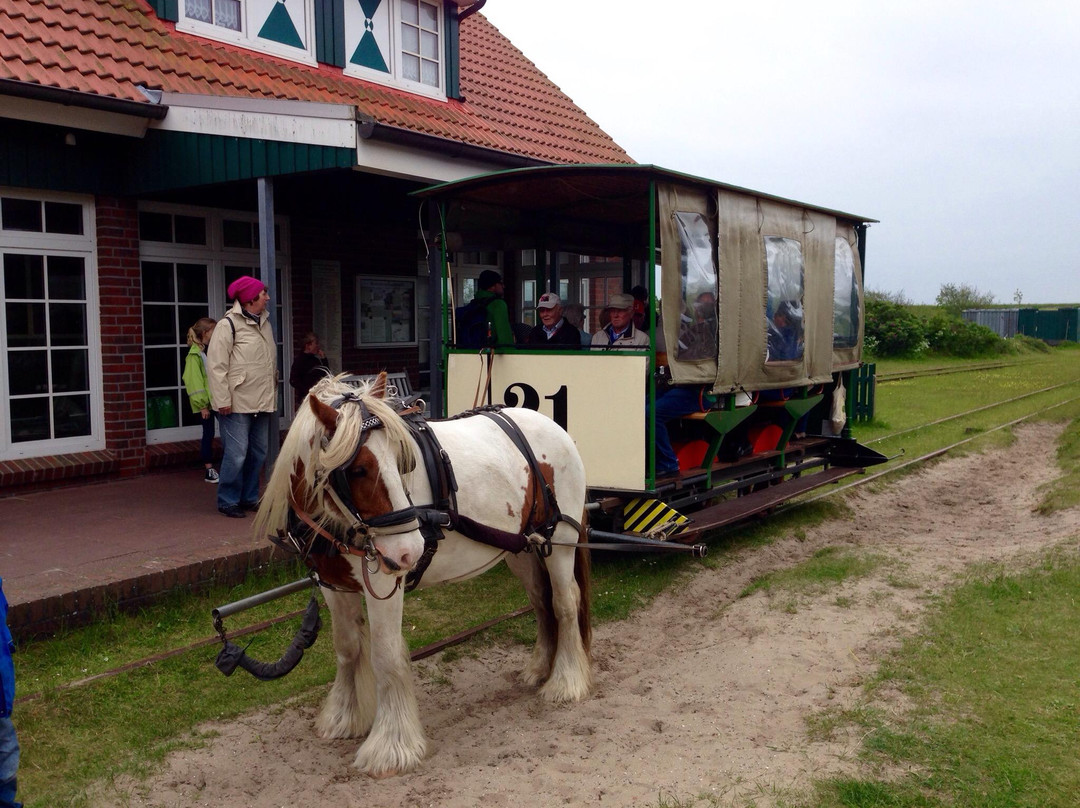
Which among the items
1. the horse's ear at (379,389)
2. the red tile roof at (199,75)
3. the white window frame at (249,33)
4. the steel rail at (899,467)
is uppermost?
the white window frame at (249,33)

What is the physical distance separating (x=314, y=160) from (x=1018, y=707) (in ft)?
19.4

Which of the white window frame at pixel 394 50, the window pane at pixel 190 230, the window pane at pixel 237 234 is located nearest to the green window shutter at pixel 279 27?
the white window frame at pixel 394 50

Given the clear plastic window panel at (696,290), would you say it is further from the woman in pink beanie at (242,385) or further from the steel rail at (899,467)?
the steel rail at (899,467)

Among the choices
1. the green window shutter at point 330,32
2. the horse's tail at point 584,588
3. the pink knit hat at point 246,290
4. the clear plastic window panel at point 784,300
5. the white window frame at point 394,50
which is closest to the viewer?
the horse's tail at point 584,588

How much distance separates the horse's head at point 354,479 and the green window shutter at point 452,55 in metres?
9.07

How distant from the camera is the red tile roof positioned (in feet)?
24.6

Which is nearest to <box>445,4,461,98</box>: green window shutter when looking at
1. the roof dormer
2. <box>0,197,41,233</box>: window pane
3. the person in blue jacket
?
the roof dormer

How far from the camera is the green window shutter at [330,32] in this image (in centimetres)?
1010

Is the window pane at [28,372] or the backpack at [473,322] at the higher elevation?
the backpack at [473,322]

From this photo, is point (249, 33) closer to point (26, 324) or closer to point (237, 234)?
point (237, 234)

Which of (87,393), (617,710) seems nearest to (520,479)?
(617,710)

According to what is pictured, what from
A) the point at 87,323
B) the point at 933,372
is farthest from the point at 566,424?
the point at 933,372

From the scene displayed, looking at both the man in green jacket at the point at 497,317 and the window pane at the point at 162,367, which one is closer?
the man in green jacket at the point at 497,317

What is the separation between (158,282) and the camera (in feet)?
29.4
